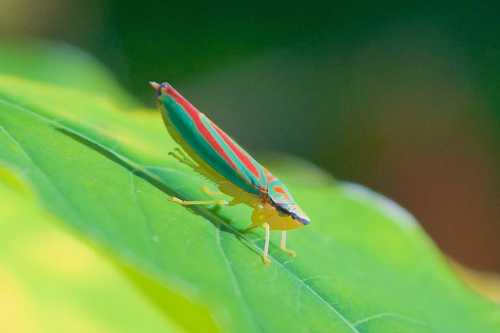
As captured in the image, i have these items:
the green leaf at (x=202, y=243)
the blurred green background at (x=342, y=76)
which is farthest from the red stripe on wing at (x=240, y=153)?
the blurred green background at (x=342, y=76)

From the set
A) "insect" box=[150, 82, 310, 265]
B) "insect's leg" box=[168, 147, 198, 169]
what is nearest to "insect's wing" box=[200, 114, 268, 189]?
"insect" box=[150, 82, 310, 265]

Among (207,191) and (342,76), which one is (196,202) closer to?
(207,191)

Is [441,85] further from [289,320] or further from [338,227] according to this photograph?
[289,320]

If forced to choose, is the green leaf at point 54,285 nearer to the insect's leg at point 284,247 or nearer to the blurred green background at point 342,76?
the insect's leg at point 284,247

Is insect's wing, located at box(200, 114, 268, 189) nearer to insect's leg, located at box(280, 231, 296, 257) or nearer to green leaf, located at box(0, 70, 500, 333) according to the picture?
green leaf, located at box(0, 70, 500, 333)

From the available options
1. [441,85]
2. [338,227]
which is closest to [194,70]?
[441,85]

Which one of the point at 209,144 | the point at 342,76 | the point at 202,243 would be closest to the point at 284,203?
the point at 209,144
